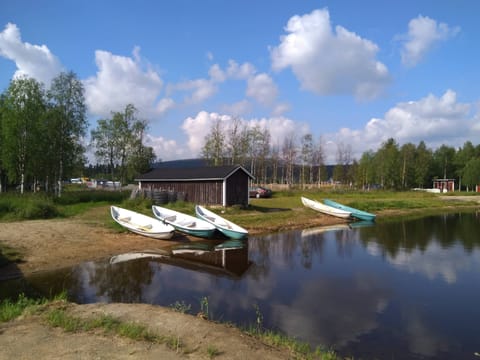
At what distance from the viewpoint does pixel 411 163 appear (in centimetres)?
7231

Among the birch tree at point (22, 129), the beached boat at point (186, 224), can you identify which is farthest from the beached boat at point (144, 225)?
the birch tree at point (22, 129)

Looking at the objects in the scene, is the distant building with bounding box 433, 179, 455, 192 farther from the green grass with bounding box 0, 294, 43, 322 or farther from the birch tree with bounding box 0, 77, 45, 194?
the green grass with bounding box 0, 294, 43, 322

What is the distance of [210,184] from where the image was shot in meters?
28.0

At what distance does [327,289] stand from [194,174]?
65.7 ft

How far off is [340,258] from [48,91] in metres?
28.0

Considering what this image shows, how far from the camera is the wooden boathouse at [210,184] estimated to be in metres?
27.5

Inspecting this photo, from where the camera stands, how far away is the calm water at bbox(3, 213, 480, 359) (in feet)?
25.4

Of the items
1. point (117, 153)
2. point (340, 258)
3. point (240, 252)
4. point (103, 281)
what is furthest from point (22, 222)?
point (117, 153)

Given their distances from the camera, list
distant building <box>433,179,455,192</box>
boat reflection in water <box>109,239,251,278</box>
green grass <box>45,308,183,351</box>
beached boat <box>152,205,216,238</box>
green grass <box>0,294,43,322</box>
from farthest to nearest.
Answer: distant building <box>433,179,455,192</box>, beached boat <box>152,205,216,238</box>, boat reflection in water <box>109,239,251,278</box>, green grass <box>0,294,43,322</box>, green grass <box>45,308,183,351</box>

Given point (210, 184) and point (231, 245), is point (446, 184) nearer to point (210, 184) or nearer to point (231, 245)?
point (210, 184)

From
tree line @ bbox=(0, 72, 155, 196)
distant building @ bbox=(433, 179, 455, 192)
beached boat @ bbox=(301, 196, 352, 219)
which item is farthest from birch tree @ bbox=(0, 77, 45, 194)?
distant building @ bbox=(433, 179, 455, 192)

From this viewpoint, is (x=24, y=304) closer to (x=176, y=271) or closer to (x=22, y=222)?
(x=176, y=271)

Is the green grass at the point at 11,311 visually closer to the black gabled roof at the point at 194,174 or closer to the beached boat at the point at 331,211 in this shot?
the black gabled roof at the point at 194,174

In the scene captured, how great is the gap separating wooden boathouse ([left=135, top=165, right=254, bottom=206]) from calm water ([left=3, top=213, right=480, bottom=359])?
953 cm
